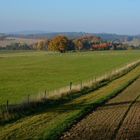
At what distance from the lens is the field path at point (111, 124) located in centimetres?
1683

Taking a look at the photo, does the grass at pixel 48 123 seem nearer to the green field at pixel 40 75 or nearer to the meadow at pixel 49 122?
the meadow at pixel 49 122

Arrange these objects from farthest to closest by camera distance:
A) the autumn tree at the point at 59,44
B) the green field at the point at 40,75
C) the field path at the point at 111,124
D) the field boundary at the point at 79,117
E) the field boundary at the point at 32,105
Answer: the autumn tree at the point at 59,44
the green field at the point at 40,75
the field boundary at the point at 32,105
the field boundary at the point at 79,117
the field path at the point at 111,124

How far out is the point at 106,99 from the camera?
98.2 feet

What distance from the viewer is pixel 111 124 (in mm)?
19438

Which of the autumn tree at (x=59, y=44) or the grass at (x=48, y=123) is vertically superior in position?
the grass at (x=48, y=123)

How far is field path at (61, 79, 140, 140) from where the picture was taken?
16828 mm

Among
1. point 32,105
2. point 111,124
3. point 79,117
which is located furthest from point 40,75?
point 111,124

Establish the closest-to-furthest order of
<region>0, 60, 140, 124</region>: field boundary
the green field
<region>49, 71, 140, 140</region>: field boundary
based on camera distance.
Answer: <region>49, 71, 140, 140</region>: field boundary → <region>0, 60, 140, 124</region>: field boundary → the green field

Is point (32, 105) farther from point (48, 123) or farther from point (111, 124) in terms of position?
point (111, 124)

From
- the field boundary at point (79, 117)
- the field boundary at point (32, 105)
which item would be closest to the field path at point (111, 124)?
the field boundary at point (79, 117)

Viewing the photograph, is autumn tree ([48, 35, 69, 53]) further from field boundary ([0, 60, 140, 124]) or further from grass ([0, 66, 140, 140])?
grass ([0, 66, 140, 140])

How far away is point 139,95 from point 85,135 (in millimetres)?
16301

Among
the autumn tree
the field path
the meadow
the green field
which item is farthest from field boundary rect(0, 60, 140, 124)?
the autumn tree

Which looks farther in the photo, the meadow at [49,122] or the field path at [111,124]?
the meadow at [49,122]
